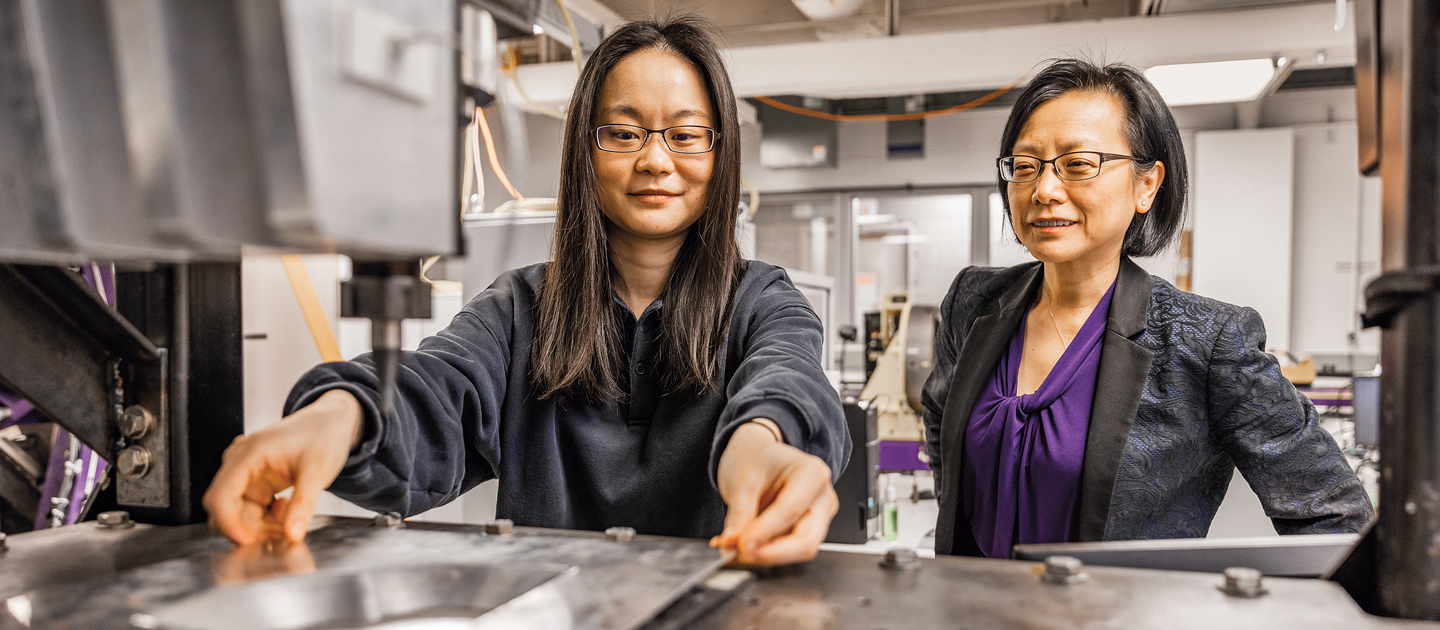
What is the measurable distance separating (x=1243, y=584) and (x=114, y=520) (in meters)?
0.81

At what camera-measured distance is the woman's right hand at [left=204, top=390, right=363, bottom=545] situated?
591 millimetres

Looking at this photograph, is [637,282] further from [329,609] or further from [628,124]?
[329,609]

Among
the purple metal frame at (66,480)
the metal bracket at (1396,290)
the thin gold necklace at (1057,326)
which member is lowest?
the purple metal frame at (66,480)

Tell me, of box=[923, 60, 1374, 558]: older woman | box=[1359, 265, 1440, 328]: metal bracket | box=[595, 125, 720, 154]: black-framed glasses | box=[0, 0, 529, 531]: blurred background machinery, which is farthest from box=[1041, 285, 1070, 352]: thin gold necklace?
box=[0, 0, 529, 531]: blurred background machinery

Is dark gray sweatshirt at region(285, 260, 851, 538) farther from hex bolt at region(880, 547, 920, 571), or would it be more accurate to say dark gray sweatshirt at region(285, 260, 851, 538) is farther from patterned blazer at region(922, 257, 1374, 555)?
patterned blazer at region(922, 257, 1374, 555)

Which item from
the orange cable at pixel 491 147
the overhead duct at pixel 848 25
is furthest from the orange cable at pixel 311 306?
A: the overhead duct at pixel 848 25

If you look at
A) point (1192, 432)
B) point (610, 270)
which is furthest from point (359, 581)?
point (1192, 432)

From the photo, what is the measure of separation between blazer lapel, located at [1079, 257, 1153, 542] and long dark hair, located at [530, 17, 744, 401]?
55 centimetres

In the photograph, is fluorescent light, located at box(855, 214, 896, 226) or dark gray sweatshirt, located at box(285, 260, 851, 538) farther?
fluorescent light, located at box(855, 214, 896, 226)

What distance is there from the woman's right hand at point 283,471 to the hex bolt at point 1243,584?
0.58 metres

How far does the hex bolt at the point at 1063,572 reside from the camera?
508mm

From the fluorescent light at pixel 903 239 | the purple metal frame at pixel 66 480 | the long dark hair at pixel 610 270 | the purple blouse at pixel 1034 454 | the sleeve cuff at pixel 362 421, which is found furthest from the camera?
the fluorescent light at pixel 903 239

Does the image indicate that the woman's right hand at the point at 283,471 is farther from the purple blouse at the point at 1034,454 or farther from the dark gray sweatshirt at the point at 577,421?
the purple blouse at the point at 1034,454

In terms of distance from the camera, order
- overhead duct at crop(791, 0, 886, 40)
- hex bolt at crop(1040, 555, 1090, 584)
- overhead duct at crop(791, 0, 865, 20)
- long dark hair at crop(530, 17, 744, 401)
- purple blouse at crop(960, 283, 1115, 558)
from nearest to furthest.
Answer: hex bolt at crop(1040, 555, 1090, 584), long dark hair at crop(530, 17, 744, 401), purple blouse at crop(960, 283, 1115, 558), overhead duct at crop(791, 0, 865, 20), overhead duct at crop(791, 0, 886, 40)
